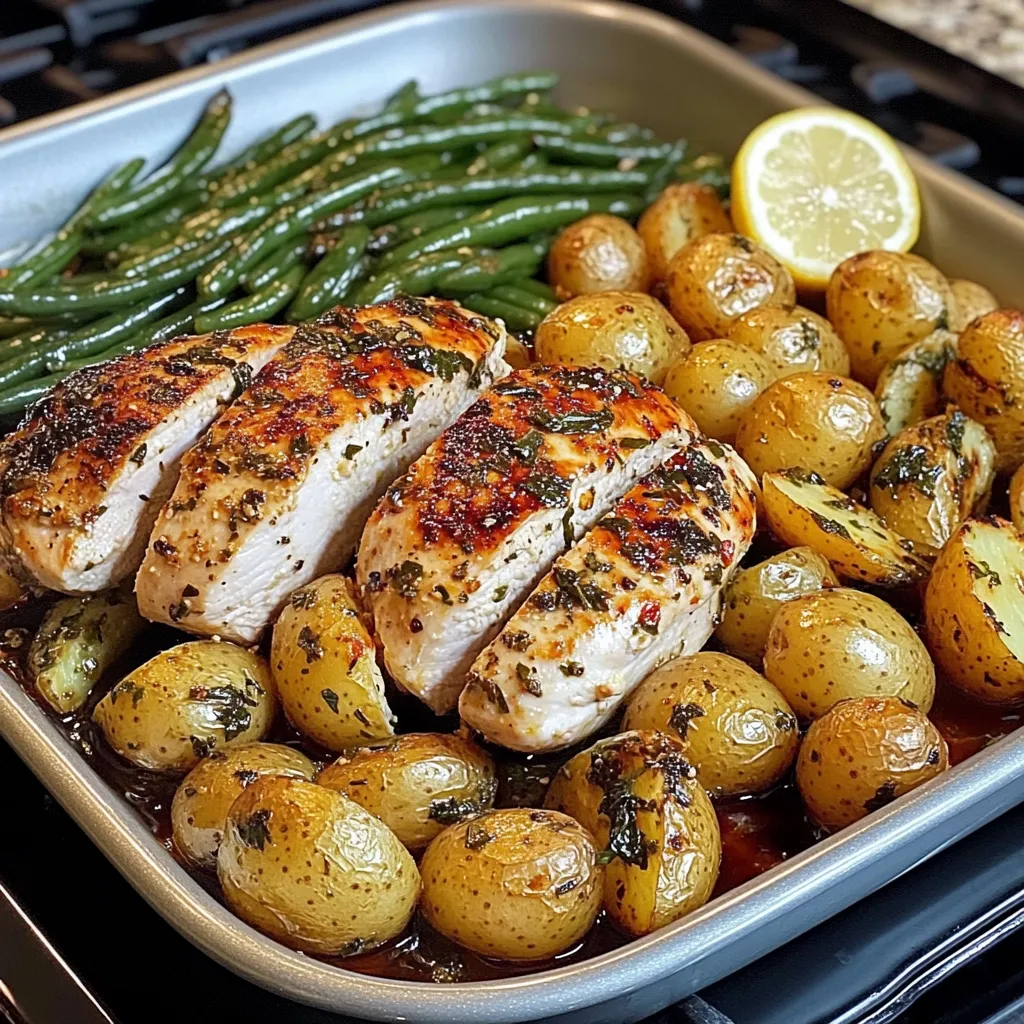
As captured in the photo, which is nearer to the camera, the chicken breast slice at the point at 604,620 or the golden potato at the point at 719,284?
the chicken breast slice at the point at 604,620

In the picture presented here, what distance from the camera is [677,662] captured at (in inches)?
84.4

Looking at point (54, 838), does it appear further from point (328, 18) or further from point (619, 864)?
point (328, 18)

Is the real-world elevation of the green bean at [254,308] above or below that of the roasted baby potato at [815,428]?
above

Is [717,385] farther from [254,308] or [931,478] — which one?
[254,308]

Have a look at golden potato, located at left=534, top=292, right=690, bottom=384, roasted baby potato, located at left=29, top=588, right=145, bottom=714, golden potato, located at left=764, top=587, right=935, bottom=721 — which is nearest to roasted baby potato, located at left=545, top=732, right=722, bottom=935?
golden potato, located at left=764, top=587, right=935, bottom=721

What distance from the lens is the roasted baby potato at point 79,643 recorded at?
223cm

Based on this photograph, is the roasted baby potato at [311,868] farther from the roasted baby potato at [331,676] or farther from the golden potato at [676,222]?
the golden potato at [676,222]

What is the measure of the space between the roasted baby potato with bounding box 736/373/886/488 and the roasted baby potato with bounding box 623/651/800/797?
0.56 metres

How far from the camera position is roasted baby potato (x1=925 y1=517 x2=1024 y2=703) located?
7.14ft

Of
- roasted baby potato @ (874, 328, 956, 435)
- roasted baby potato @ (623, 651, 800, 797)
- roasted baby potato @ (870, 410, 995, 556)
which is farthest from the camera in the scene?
roasted baby potato @ (874, 328, 956, 435)

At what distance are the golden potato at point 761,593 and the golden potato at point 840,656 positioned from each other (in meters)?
0.07

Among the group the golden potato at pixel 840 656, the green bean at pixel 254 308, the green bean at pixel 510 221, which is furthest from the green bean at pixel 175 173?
the golden potato at pixel 840 656

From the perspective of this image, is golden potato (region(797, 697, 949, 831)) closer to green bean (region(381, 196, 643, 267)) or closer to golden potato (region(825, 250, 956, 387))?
golden potato (region(825, 250, 956, 387))

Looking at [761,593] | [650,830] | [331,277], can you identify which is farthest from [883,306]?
[650,830]
